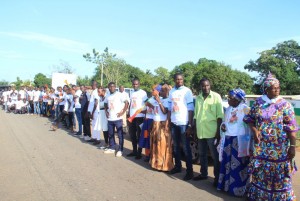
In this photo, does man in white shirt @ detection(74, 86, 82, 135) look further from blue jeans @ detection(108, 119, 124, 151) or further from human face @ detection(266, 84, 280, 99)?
human face @ detection(266, 84, 280, 99)

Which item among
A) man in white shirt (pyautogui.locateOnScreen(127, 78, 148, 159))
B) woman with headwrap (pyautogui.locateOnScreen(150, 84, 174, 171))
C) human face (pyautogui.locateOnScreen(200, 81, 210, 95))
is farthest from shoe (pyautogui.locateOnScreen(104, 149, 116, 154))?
human face (pyautogui.locateOnScreen(200, 81, 210, 95))

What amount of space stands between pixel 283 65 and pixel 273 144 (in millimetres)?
59290

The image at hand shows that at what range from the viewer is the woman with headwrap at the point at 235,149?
4.86 m

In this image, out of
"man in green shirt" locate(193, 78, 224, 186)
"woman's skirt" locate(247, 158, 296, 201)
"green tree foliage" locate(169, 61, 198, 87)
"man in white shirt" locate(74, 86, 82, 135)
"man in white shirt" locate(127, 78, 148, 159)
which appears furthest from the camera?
"green tree foliage" locate(169, 61, 198, 87)

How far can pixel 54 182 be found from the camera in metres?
5.57

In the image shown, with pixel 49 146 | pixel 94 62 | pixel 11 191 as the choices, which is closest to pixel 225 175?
pixel 11 191

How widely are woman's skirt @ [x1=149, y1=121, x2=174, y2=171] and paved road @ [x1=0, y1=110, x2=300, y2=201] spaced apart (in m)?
0.18

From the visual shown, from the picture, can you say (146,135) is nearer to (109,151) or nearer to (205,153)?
(109,151)

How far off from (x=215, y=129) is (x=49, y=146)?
552cm

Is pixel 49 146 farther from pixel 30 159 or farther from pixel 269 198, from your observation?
pixel 269 198

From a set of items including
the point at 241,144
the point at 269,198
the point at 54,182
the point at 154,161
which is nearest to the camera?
the point at 269,198

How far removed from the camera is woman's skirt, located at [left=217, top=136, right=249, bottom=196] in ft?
16.0

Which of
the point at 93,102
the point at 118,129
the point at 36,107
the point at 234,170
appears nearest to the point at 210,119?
the point at 234,170

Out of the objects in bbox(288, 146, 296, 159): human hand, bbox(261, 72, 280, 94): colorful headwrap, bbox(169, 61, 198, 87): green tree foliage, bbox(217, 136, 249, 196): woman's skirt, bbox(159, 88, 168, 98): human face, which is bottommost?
bbox(217, 136, 249, 196): woman's skirt
